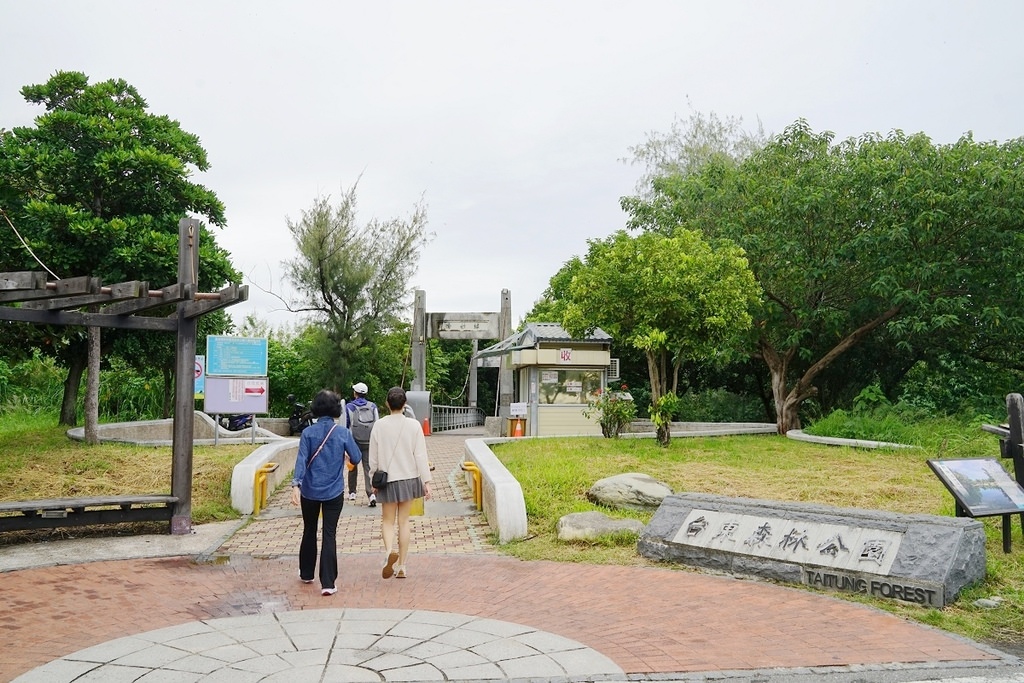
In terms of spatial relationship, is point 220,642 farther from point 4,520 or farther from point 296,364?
point 296,364

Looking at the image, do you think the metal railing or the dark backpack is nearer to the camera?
the dark backpack

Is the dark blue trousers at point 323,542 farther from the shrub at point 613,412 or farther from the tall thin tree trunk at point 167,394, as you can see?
the tall thin tree trunk at point 167,394

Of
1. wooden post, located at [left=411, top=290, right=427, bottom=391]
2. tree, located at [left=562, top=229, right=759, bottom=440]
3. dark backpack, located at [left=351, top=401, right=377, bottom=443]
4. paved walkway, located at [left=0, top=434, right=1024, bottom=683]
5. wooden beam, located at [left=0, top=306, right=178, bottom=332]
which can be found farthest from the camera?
wooden post, located at [left=411, top=290, right=427, bottom=391]

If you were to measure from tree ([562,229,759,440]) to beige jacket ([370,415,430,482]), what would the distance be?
369 inches

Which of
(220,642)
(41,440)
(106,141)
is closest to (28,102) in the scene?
(106,141)

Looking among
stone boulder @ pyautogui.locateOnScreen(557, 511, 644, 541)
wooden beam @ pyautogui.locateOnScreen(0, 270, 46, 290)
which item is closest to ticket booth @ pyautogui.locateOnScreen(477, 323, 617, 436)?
stone boulder @ pyautogui.locateOnScreen(557, 511, 644, 541)

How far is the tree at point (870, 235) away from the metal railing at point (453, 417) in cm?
1252

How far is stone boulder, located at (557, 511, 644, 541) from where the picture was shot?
28.9 ft

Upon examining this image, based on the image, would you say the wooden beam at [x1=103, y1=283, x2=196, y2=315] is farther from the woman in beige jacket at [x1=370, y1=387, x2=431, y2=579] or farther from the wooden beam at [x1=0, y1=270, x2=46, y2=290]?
the woman in beige jacket at [x1=370, y1=387, x2=431, y2=579]

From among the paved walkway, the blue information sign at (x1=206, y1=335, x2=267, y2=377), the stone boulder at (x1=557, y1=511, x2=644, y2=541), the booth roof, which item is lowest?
the paved walkway

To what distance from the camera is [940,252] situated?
1845 centimetres

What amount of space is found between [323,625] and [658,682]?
92.5 inches

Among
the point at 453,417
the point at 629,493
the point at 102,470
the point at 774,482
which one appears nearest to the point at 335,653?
the point at 629,493

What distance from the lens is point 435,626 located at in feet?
18.9
